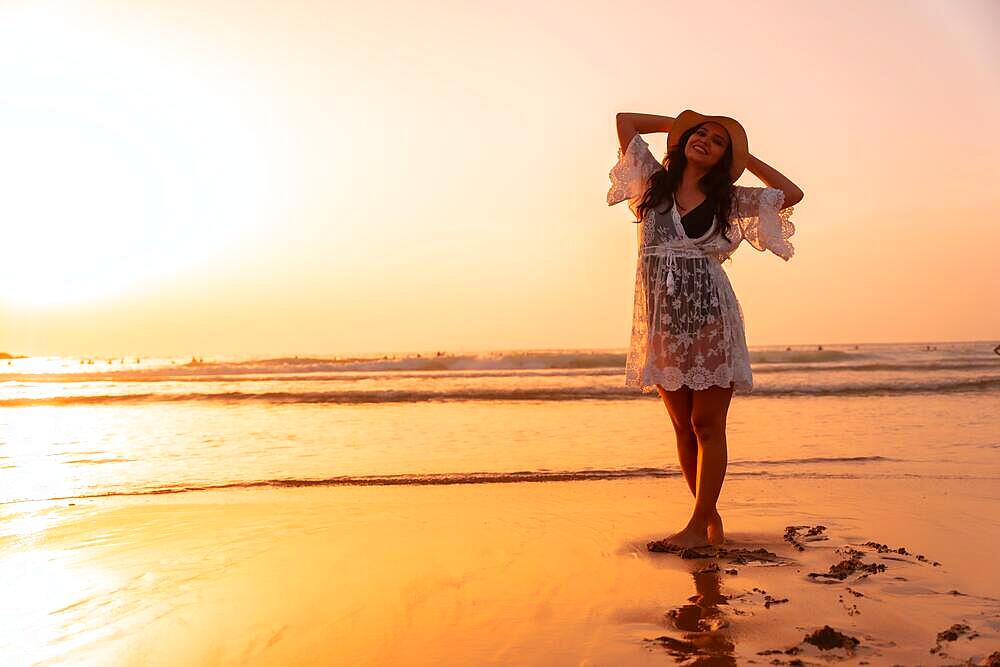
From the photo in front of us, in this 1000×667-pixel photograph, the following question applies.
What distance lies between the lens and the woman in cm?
360

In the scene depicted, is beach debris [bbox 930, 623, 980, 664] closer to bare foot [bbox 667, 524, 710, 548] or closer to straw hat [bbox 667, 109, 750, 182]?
bare foot [bbox 667, 524, 710, 548]

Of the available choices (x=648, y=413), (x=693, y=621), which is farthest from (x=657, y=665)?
(x=648, y=413)

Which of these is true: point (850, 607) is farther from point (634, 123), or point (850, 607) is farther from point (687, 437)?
point (634, 123)

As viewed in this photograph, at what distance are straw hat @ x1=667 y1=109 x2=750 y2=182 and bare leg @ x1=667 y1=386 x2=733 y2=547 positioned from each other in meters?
1.03

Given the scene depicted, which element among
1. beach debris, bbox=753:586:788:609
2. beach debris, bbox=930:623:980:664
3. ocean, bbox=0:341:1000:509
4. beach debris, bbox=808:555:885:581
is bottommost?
ocean, bbox=0:341:1000:509

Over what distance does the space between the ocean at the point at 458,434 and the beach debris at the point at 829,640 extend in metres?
3.49

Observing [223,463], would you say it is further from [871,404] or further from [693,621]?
[871,404]

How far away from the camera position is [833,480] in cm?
562

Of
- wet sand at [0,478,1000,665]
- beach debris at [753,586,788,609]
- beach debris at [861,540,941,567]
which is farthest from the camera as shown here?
beach debris at [861,540,941,567]

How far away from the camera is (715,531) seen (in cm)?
372

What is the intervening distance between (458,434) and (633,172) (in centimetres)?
552

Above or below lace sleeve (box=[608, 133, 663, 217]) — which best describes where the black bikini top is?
below

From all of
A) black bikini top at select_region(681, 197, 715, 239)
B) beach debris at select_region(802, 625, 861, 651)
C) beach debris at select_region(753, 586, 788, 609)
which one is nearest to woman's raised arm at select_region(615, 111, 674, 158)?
black bikini top at select_region(681, 197, 715, 239)

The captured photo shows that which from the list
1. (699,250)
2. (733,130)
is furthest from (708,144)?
(699,250)
